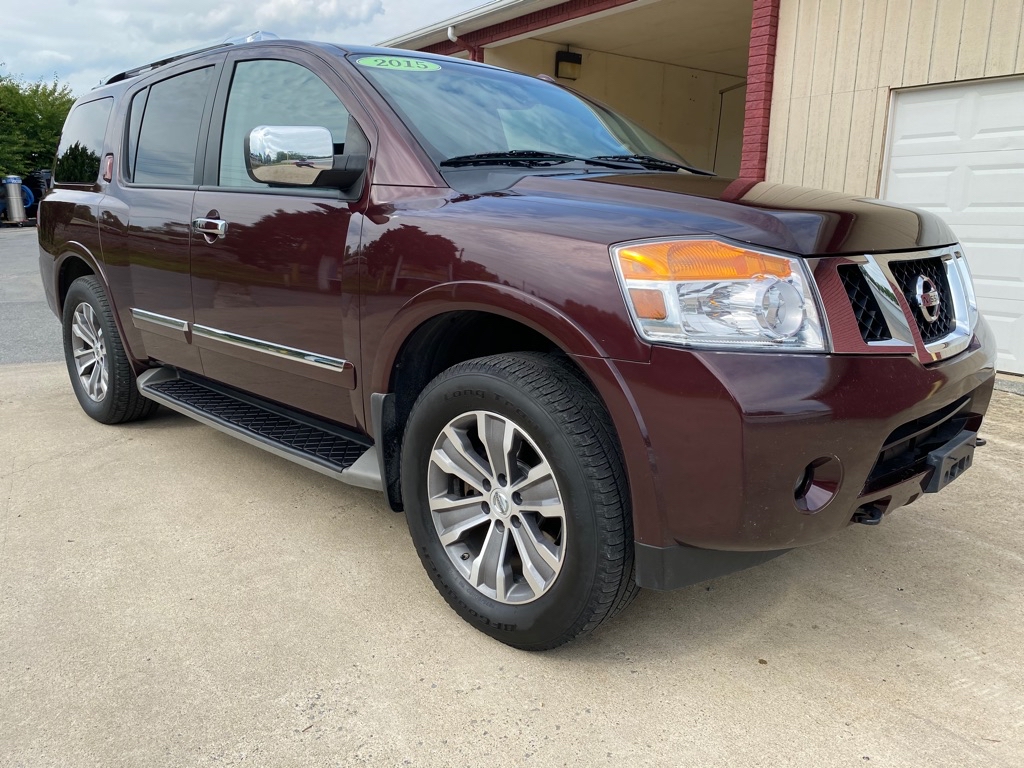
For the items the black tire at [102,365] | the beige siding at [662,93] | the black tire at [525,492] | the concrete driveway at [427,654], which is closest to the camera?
the concrete driveway at [427,654]

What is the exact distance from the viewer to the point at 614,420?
2020 mm

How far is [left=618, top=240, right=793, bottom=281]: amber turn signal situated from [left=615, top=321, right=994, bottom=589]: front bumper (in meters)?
0.19

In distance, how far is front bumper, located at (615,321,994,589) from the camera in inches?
73.4

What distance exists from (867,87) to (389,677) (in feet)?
21.7

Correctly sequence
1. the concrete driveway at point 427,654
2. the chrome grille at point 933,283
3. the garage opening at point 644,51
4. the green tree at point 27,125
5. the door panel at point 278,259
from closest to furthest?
the concrete driveway at point 427,654 → the chrome grille at point 933,283 → the door panel at point 278,259 → the garage opening at point 644,51 → the green tree at point 27,125

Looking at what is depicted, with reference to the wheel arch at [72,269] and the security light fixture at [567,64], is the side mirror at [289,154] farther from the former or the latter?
the security light fixture at [567,64]

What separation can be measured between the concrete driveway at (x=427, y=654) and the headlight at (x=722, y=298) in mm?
977

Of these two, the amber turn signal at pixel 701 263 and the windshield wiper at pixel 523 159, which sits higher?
the windshield wiper at pixel 523 159

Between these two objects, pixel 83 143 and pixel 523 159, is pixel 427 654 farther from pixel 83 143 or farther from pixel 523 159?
pixel 83 143

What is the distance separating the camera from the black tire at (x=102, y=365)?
4.27m

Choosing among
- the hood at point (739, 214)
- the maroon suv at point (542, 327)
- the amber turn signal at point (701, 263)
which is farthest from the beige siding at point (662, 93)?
the amber turn signal at point (701, 263)

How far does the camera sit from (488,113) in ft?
Answer: 9.98

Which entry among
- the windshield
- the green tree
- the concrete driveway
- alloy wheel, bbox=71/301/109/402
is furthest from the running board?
the green tree

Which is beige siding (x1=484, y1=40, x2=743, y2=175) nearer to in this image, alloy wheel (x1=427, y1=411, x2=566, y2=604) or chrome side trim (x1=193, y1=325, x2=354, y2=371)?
chrome side trim (x1=193, y1=325, x2=354, y2=371)
